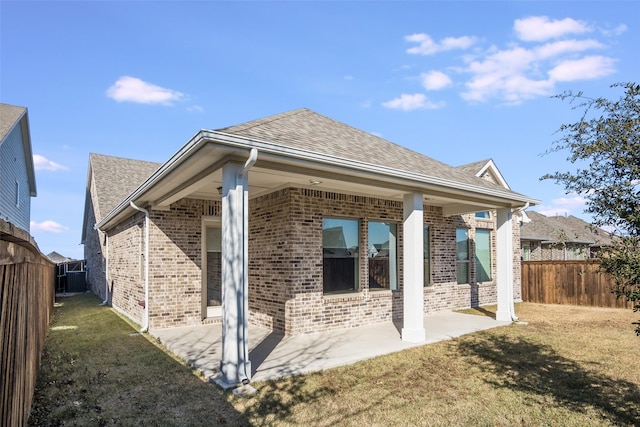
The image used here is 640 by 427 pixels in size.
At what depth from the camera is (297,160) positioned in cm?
561

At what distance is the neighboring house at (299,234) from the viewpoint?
5.37 m

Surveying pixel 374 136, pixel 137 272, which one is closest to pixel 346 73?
pixel 374 136

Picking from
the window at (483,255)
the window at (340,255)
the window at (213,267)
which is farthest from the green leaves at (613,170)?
the window at (483,255)

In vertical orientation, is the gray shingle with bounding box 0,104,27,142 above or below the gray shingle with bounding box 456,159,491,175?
above

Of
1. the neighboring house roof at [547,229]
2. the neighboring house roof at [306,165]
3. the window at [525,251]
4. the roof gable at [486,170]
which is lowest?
the window at [525,251]

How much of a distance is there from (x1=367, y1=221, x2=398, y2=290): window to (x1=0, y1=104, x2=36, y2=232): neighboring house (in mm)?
11474

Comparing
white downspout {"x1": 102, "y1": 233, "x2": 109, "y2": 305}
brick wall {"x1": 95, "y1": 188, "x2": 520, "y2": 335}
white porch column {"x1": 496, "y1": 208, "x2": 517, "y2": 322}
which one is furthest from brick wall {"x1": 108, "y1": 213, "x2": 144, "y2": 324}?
white porch column {"x1": 496, "y1": 208, "x2": 517, "y2": 322}

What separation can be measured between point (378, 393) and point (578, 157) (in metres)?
3.40

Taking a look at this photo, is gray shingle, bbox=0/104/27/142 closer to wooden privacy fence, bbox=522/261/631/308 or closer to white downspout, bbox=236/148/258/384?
white downspout, bbox=236/148/258/384

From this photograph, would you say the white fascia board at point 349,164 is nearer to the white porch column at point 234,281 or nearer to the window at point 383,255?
the white porch column at point 234,281

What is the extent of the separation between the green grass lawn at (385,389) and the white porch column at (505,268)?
6.95 ft

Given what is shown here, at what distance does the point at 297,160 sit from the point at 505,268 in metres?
6.95

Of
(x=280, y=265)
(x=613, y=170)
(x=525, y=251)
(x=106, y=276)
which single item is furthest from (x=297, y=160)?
(x=525, y=251)

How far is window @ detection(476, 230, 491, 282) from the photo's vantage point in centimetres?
1299
